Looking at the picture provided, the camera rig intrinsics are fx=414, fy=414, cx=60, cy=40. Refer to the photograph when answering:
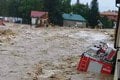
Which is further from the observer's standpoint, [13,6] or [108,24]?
[13,6]

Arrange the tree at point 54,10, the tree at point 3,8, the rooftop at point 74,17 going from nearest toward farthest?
the tree at point 54,10 < the rooftop at point 74,17 < the tree at point 3,8

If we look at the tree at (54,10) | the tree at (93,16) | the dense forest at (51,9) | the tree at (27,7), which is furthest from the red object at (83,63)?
the tree at (27,7)

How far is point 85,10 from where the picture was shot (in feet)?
266

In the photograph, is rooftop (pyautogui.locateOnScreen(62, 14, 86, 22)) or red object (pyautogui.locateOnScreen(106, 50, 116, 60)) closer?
red object (pyautogui.locateOnScreen(106, 50, 116, 60))

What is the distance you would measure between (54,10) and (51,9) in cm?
58

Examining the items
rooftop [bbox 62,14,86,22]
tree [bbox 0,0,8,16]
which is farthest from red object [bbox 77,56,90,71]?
tree [bbox 0,0,8,16]

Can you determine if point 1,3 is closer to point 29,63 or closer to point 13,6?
point 13,6

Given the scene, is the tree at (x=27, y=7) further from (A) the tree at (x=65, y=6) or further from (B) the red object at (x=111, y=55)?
(B) the red object at (x=111, y=55)

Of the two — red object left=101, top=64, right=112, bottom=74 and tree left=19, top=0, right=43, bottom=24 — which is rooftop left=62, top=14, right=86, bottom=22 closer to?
tree left=19, top=0, right=43, bottom=24

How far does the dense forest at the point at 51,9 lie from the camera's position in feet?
224

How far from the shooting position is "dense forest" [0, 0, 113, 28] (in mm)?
68375

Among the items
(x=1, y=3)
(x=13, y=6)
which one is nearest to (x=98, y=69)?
(x=13, y=6)

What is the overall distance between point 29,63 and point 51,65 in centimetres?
88

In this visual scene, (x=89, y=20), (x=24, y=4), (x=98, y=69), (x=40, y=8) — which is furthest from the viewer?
(x=40, y=8)
